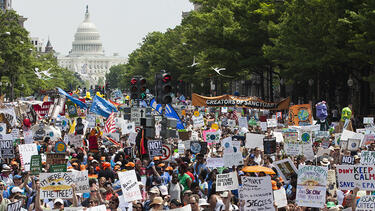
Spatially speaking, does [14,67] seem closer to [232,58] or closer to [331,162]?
[232,58]

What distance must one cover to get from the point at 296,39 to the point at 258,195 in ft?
113

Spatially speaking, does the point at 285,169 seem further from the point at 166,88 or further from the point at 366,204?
the point at 166,88

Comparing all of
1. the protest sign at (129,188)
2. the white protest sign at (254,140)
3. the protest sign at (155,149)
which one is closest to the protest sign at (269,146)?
the white protest sign at (254,140)

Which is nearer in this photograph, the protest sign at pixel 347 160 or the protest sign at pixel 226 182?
the protest sign at pixel 226 182

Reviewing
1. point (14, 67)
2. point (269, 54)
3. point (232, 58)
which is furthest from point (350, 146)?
point (14, 67)

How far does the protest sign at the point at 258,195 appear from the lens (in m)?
14.1

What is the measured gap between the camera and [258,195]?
14.1m

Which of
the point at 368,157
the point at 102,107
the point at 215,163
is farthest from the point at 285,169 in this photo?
the point at 102,107

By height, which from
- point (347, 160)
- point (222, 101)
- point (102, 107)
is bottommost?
point (347, 160)

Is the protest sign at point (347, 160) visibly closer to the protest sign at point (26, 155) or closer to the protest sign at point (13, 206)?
the protest sign at point (26, 155)

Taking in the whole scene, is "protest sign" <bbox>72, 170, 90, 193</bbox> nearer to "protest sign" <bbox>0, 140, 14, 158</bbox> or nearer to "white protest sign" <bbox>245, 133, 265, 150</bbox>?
"protest sign" <bbox>0, 140, 14, 158</bbox>

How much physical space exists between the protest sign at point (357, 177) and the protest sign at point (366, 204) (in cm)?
158

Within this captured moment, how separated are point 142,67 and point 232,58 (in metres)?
91.9

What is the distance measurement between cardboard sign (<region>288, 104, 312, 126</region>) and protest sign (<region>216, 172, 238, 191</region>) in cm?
1568
